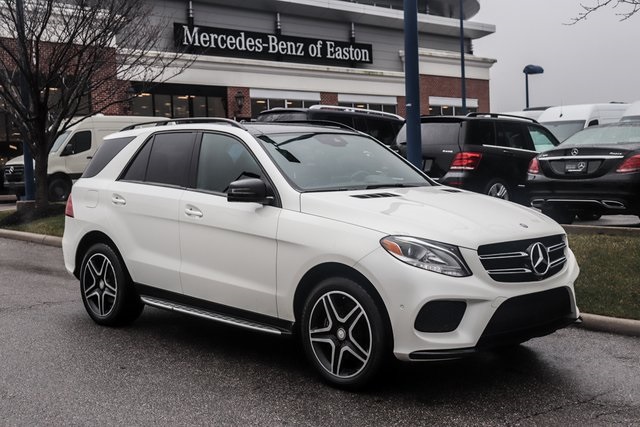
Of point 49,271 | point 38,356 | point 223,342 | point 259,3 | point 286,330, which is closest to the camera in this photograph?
point 286,330

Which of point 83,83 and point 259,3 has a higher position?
point 259,3

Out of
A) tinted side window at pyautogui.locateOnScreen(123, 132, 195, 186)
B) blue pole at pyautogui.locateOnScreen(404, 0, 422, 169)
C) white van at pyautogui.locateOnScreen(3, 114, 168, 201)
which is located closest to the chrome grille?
tinted side window at pyautogui.locateOnScreen(123, 132, 195, 186)

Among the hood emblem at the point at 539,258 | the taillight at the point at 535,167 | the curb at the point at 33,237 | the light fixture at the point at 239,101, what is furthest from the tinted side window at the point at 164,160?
the light fixture at the point at 239,101

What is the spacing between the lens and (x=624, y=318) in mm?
5898

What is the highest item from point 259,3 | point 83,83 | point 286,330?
point 259,3

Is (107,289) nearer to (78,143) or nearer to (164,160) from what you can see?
(164,160)

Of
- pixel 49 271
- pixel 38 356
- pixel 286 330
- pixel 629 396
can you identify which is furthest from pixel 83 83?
pixel 629 396

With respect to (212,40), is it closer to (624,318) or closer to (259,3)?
(259,3)

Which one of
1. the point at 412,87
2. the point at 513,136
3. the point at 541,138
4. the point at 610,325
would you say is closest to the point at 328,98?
the point at 541,138

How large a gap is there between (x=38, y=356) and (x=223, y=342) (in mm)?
1368

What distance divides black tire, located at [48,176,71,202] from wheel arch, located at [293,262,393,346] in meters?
16.9

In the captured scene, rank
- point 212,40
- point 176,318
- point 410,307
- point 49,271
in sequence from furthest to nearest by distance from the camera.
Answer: point 212,40
point 49,271
point 176,318
point 410,307

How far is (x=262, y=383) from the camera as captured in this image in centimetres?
458

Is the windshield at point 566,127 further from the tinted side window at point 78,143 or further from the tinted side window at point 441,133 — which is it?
the tinted side window at point 78,143
